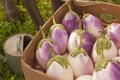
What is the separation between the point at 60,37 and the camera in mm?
1161

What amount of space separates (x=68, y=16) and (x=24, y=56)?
0.94 ft

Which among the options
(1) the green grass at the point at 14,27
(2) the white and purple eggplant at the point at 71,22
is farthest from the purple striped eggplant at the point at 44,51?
(1) the green grass at the point at 14,27

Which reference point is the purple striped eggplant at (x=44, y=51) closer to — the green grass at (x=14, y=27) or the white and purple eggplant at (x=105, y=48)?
the white and purple eggplant at (x=105, y=48)

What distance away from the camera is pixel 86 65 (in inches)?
40.8

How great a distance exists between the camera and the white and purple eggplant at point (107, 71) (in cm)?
92

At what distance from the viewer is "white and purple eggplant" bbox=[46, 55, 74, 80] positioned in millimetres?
997

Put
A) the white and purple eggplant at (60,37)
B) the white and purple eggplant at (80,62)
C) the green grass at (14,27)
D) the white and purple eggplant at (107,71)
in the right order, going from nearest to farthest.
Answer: the white and purple eggplant at (107,71), the white and purple eggplant at (80,62), the white and purple eggplant at (60,37), the green grass at (14,27)

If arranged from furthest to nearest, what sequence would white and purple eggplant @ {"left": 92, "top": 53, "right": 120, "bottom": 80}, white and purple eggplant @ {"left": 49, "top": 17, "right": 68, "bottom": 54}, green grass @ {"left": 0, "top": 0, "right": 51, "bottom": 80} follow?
green grass @ {"left": 0, "top": 0, "right": 51, "bottom": 80}, white and purple eggplant @ {"left": 49, "top": 17, "right": 68, "bottom": 54}, white and purple eggplant @ {"left": 92, "top": 53, "right": 120, "bottom": 80}

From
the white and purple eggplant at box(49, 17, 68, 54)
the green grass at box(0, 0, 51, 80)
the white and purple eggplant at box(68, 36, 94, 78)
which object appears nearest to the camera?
the white and purple eggplant at box(68, 36, 94, 78)

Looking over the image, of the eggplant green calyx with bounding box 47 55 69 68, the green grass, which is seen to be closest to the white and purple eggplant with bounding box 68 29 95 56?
the eggplant green calyx with bounding box 47 55 69 68

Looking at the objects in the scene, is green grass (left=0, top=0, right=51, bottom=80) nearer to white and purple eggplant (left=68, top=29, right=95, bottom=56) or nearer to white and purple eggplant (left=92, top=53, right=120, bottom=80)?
white and purple eggplant (left=68, top=29, right=95, bottom=56)

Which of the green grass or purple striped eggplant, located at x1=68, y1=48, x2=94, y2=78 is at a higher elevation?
purple striped eggplant, located at x1=68, y1=48, x2=94, y2=78

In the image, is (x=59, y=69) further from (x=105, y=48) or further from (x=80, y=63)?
(x=105, y=48)

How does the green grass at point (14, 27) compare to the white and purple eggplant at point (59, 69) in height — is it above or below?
below
